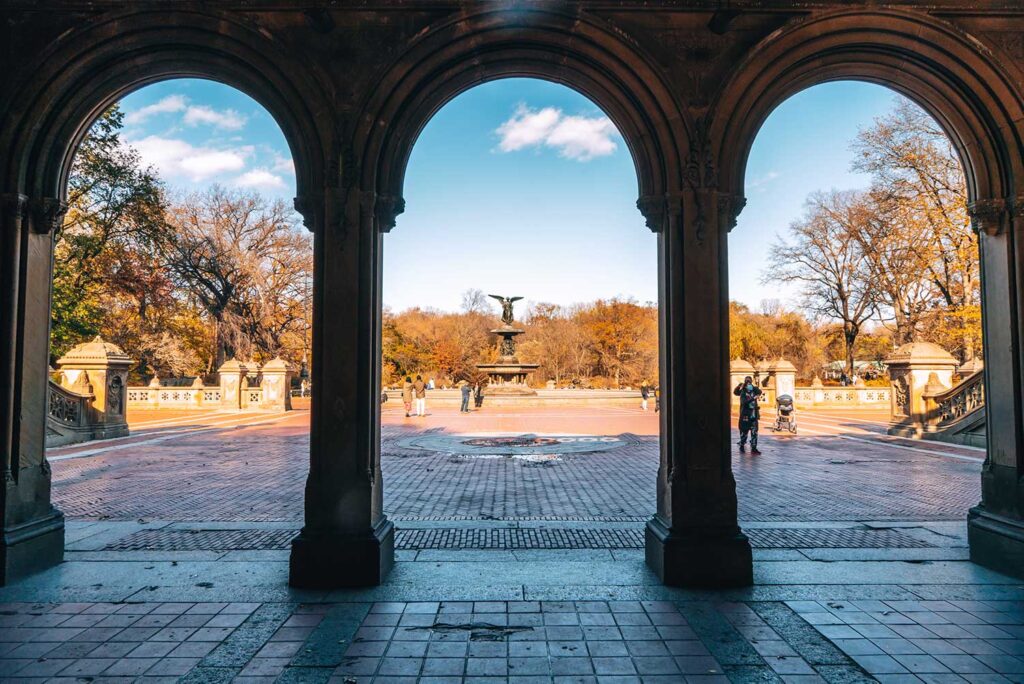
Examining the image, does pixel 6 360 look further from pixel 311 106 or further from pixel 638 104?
pixel 638 104

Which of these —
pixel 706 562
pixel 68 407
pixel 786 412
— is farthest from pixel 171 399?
pixel 706 562

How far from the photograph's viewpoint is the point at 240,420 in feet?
75.7

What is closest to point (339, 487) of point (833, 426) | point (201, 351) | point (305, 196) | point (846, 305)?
point (305, 196)

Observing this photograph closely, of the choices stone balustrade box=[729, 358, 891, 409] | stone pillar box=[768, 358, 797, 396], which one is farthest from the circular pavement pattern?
stone balustrade box=[729, 358, 891, 409]

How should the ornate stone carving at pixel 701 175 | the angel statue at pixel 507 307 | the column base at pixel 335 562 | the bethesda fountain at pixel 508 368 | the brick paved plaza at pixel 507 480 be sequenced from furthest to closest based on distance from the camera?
the angel statue at pixel 507 307 → the bethesda fountain at pixel 508 368 → the brick paved plaza at pixel 507 480 → the ornate stone carving at pixel 701 175 → the column base at pixel 335 562

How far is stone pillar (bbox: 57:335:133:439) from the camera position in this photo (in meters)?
16.3

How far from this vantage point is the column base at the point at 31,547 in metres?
4.78

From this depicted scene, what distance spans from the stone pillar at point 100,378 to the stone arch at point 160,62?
13563 mm

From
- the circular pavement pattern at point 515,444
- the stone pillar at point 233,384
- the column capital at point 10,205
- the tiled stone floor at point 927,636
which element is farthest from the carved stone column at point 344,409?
the stone pillar at point 233,384

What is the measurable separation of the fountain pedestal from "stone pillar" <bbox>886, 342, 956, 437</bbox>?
19.0m

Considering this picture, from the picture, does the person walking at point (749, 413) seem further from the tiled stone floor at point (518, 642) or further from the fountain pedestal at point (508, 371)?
the fountain pedestal at point (508, 371)

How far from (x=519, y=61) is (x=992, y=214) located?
15.5ft

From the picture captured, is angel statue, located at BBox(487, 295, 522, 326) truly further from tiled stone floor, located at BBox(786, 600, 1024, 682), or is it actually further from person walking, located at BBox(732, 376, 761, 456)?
tiled stone floor, located at BBox(786, 600, 1024, 682)

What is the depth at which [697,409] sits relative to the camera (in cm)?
502
